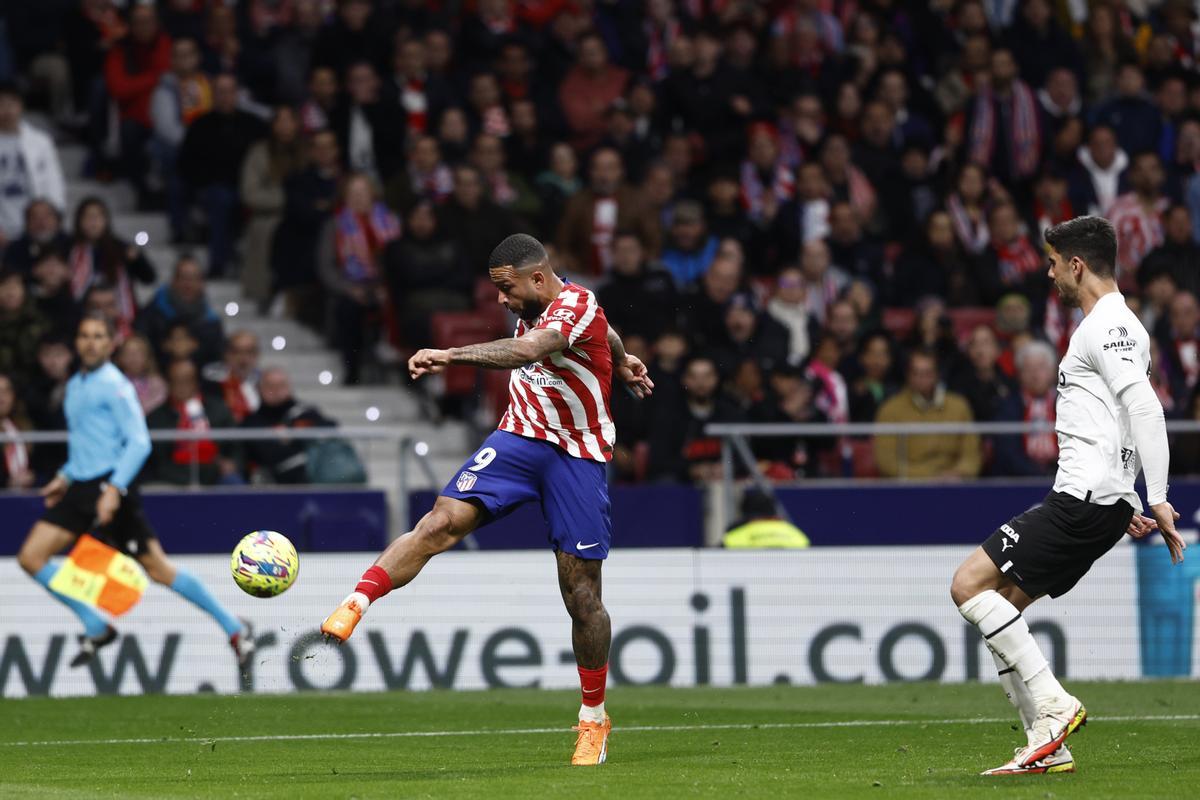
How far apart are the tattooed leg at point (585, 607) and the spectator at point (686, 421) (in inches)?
297

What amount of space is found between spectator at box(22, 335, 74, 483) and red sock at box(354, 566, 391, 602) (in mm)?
7862

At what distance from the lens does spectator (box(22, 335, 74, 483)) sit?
16672mm

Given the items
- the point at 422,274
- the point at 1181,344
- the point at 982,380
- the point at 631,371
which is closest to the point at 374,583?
the point at 631,371

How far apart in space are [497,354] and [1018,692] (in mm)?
2661

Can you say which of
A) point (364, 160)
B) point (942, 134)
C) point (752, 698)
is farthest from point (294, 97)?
point (752, 698)

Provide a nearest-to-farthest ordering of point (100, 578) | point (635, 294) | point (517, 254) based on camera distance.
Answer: point (517, 254) < point (100, 578) < point (635, 294)

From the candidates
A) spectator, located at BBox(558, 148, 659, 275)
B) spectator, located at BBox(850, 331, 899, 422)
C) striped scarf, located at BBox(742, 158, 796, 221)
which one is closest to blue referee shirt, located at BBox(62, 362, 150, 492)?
spectator, located at BBox(558, 148, 659, 275)

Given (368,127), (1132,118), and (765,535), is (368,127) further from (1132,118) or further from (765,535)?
(1132,118)

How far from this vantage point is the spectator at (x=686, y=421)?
17453mm

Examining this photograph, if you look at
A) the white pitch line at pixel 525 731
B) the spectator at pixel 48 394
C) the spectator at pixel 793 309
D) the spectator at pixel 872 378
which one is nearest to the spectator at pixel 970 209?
the spectator at pixel 793 309

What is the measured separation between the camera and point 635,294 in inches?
736

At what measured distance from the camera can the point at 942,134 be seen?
23.2 metres

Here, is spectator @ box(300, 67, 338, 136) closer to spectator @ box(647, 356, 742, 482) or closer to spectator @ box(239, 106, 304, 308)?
spectator @ box(239, 106, 304, 308)

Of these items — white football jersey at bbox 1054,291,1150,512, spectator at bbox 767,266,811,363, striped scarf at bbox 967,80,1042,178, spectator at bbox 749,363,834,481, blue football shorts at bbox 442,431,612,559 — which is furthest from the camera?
striped scarf at bbox 967,80,1042,178
